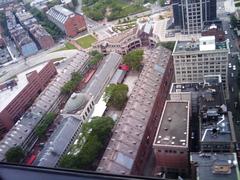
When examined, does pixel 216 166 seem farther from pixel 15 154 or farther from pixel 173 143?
pixel 15 154

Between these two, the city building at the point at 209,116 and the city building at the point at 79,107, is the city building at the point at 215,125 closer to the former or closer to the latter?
the city building at the point at 209,116

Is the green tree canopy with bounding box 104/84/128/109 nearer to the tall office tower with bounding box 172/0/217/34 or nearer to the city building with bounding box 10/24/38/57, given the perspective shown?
the tall office tower with bounding box 172/0/217/34

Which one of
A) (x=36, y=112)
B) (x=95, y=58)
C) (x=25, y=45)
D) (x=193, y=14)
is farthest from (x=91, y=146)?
(x=25, y=45)

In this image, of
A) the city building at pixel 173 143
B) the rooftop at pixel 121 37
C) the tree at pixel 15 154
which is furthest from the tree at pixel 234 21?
the tree at pixel 15 154

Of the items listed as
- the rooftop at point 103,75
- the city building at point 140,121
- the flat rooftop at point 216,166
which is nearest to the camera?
the flat rooftop at point 216,166

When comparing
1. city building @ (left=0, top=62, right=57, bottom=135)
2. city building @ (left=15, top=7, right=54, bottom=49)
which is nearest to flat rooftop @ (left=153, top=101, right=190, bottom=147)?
city building @ (left=0, top=62, right=57, bottom=135)
